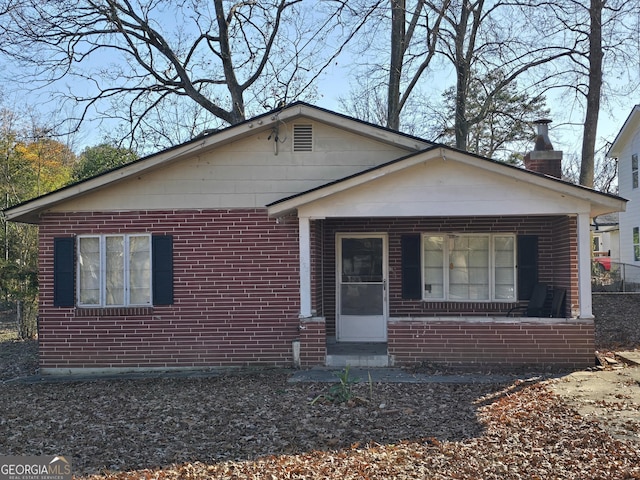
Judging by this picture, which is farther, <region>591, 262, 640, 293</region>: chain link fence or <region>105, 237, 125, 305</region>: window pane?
<region>591, 262, 640, 293</region>: chain link fence

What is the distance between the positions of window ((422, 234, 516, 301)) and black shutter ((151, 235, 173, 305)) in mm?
4808

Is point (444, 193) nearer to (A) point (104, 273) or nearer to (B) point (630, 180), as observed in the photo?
(A) point (104, 273)

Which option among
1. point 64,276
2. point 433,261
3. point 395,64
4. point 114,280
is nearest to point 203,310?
point 114,280

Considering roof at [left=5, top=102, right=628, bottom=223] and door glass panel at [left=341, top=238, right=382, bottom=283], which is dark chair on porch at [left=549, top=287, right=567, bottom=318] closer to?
roof at [left=5, top=102, right=628, bottom=223]

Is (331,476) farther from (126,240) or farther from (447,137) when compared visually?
(447,137)

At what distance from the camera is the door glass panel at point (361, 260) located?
1220 cm

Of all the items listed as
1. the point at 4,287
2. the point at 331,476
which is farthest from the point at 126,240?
the point at 4,287

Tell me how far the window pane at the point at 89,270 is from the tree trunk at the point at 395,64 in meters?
13.6

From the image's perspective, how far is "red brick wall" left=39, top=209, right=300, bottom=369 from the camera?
1091 centimetres

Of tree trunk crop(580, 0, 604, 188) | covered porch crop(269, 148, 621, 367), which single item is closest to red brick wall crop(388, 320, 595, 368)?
covered porch crop(269, 148, 621, 367)

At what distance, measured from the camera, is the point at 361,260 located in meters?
12.2

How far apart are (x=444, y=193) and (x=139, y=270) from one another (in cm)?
548

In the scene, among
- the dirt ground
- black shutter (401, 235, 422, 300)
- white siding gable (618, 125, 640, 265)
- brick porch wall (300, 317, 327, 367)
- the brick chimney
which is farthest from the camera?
white siding gable (618, 125, 640, 265)

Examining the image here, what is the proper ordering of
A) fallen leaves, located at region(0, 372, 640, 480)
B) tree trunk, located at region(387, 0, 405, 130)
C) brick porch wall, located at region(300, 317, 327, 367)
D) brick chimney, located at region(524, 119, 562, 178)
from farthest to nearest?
tree trunk, located at region(387, 0, 405, 130) → brick chimney, located at region(524, 119, 562, 178) → brick porch wall, located at region(300, 317, 327, 367) → fallen leaves, located at region(0, 372, 640, 480)
